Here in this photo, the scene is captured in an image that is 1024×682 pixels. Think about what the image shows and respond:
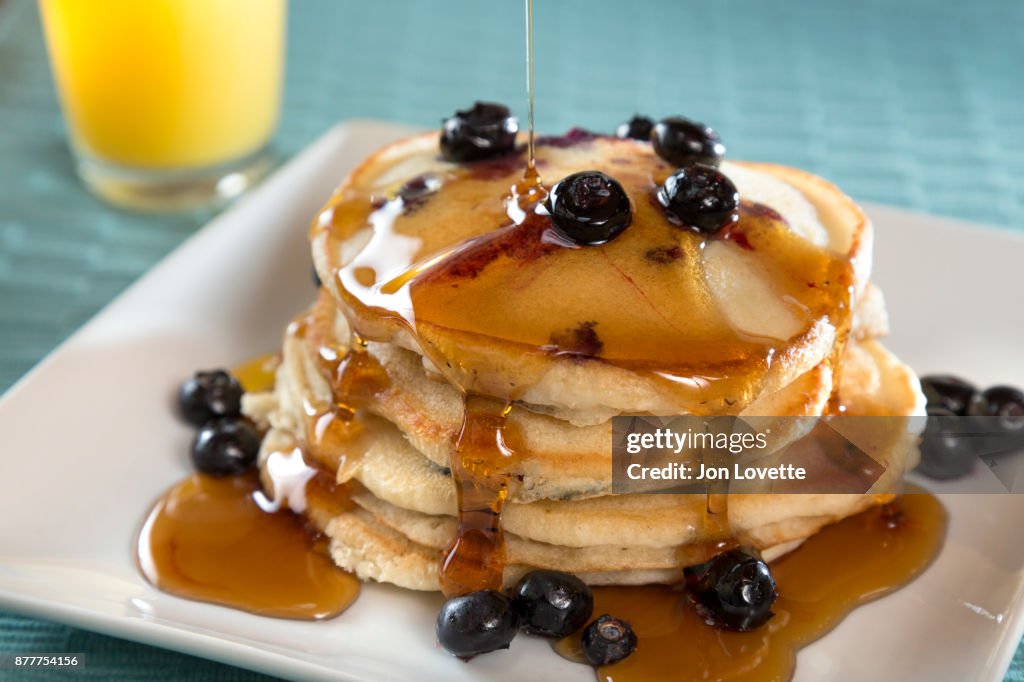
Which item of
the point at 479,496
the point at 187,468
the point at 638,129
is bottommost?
the point at 187,468

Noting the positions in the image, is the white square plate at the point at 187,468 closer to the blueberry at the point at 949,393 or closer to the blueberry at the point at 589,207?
the blueberry at the point at 949,393

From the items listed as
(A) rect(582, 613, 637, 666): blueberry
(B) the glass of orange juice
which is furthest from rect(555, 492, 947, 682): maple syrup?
(B) the glass of orange juice

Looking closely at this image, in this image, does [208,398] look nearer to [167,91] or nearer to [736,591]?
[736,591]

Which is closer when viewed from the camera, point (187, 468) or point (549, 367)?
point (549, 367)

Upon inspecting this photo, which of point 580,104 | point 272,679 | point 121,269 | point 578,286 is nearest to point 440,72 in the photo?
point 580,104

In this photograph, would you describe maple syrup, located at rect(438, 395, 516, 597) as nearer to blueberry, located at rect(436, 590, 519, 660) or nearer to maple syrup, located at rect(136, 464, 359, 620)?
blueberry, located at rect(436, 590, 519, 660)

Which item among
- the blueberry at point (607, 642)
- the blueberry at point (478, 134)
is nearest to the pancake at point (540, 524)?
the blueberry at point (607, 642)

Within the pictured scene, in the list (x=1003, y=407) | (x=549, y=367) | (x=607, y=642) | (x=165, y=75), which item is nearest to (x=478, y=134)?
(x=549, y=367)

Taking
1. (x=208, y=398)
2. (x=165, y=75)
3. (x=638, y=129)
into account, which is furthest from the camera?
(x=165, y=75)
